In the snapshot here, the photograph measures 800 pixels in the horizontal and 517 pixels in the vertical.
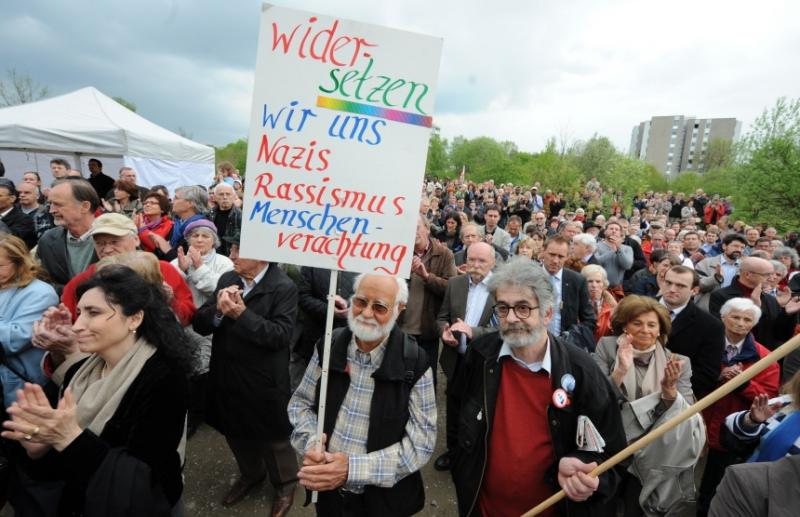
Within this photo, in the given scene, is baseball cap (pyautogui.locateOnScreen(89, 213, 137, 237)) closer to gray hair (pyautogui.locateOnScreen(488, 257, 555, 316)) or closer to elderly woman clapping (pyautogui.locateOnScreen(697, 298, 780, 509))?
gray hair (pyautogui.locateOnScreen(488, 257, 555, 316))

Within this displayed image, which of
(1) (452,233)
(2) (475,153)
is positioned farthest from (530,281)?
(2) (475,153)

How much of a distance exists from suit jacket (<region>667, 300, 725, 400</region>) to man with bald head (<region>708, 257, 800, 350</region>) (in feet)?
4.75

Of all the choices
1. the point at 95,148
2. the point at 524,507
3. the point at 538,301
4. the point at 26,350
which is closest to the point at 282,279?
the point at 26,350

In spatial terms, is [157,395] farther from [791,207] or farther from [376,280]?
[791,207]

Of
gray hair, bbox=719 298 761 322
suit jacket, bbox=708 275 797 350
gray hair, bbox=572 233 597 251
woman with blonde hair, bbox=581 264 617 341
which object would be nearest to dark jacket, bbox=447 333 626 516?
gray hair, bbox=719 298 761 322

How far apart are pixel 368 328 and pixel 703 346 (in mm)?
2766

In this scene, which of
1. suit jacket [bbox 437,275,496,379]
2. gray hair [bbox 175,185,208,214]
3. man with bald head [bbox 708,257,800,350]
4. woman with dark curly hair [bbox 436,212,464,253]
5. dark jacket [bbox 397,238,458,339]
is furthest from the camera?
woman with dark curly hair [bbox 436,212,464,253]

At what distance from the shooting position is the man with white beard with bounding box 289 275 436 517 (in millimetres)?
2008

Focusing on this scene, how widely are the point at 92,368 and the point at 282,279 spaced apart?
1183mm

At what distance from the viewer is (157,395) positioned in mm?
1842

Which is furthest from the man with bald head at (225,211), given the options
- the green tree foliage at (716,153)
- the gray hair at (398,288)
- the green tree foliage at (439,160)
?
the green tree foliage at (716,153)

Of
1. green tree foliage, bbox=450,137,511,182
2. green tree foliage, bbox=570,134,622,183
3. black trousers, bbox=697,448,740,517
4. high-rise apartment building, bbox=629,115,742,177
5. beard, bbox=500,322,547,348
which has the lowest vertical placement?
black trousers, bbox=697,448,740,517

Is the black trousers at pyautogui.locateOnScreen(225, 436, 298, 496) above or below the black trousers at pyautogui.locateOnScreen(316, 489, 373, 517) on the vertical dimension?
below

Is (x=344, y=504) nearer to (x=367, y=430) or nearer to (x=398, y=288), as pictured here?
(x=367, y=430)
